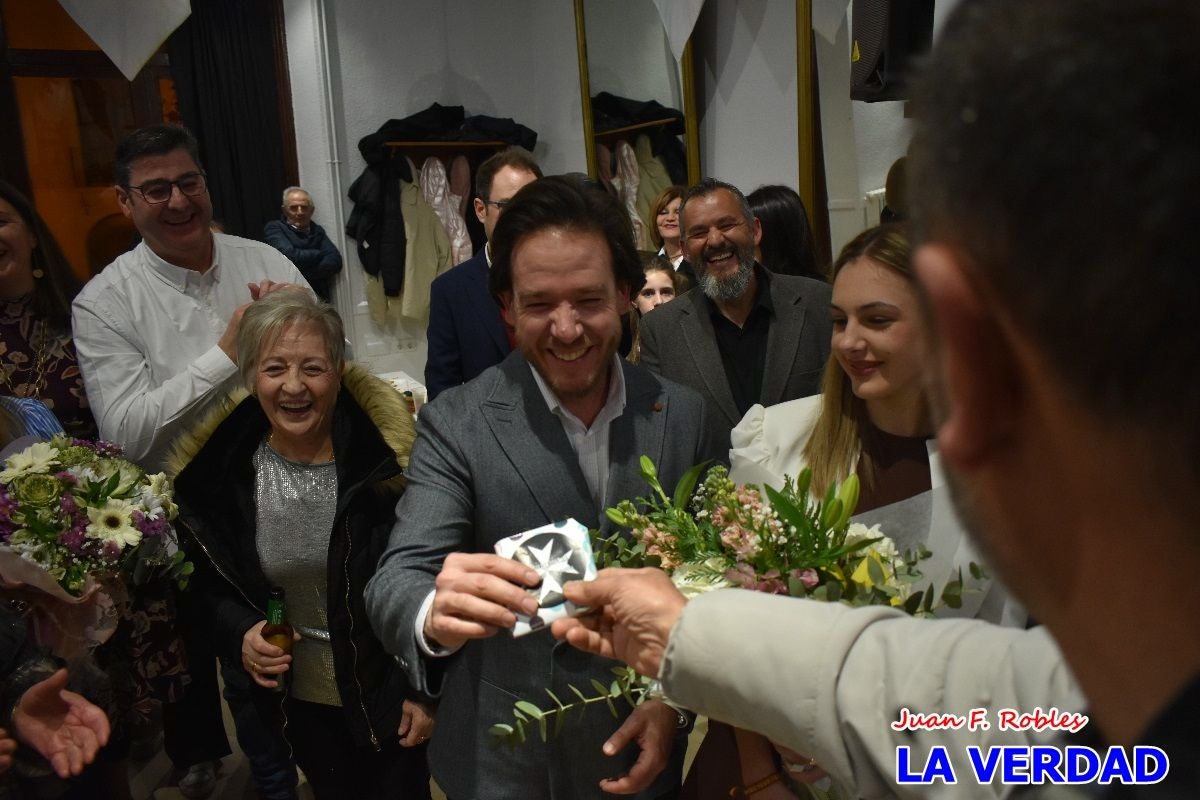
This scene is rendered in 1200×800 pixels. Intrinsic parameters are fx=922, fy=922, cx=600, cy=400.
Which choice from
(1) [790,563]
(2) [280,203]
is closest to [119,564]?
(1) [790,563]

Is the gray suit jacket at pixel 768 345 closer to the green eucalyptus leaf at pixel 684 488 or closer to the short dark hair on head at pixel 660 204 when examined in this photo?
the green eucalyptus leaf at pixel 684 488

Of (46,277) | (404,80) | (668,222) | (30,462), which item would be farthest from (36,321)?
(404,80)

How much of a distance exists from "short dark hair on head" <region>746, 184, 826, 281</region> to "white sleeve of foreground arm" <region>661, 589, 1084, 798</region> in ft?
9.81

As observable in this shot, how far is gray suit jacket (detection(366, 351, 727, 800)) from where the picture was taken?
1577 mm

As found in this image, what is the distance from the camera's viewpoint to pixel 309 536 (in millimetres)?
2258

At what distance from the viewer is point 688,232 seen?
11.0 ft

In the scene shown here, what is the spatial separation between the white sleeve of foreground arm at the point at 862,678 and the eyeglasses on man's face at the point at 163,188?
2.41 meters

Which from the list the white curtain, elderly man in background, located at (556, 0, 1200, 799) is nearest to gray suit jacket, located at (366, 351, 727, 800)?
elderly man in background, located at (556, 0, 1200, 799)

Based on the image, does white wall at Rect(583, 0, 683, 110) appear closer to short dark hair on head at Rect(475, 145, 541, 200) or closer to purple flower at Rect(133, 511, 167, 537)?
short dark hair on head at Rect(475, 145, 541, 200)

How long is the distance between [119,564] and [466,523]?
114 cm

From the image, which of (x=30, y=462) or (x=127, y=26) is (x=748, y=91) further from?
(x=30, y=462)

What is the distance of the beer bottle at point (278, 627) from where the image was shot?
7.29ft

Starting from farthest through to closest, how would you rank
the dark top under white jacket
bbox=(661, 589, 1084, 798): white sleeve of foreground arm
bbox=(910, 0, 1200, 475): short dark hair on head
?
the dark top under white jacket → bbox=(661, 589, 1084, 798): white sleeve of foreground arm → bbox=(910, 0, 1200, 475): short dark hair on head

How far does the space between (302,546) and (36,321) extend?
116cm
